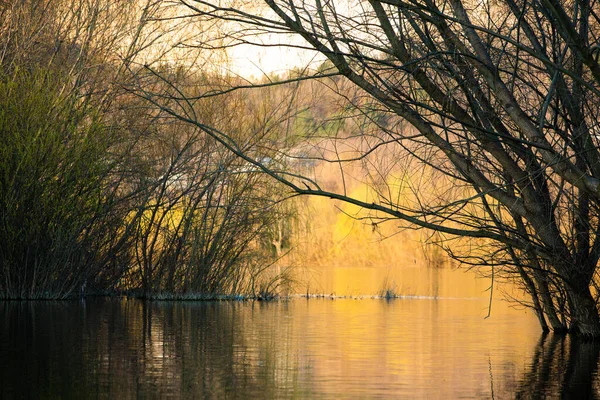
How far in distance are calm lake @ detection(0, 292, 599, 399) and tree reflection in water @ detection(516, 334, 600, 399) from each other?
1 cm

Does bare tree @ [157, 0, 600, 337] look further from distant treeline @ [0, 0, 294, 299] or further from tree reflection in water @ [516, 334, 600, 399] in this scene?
distant treeline @ [0, 0, 294, 299]

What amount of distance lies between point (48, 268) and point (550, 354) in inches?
343

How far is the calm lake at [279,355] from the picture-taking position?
7023 millimetres

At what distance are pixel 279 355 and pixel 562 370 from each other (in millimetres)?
2289

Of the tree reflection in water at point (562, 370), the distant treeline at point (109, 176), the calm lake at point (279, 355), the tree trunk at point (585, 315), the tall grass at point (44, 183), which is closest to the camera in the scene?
the calm lake at point (279, 355)

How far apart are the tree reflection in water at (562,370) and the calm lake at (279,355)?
0.01 m

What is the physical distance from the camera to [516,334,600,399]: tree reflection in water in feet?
23.7

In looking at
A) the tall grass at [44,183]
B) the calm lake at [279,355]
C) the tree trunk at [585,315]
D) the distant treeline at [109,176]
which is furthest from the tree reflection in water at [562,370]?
the tall grass at [44,183]

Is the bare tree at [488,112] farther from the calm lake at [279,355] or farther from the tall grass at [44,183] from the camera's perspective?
the tall grass at [44,183]

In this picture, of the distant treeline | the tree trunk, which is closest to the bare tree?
the tree trunk

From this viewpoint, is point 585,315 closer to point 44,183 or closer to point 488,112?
point 488,112

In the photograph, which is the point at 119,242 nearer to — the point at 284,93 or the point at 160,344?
the point at 284,93

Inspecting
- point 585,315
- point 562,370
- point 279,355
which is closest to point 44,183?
point 279,355

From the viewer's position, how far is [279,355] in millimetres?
9125
